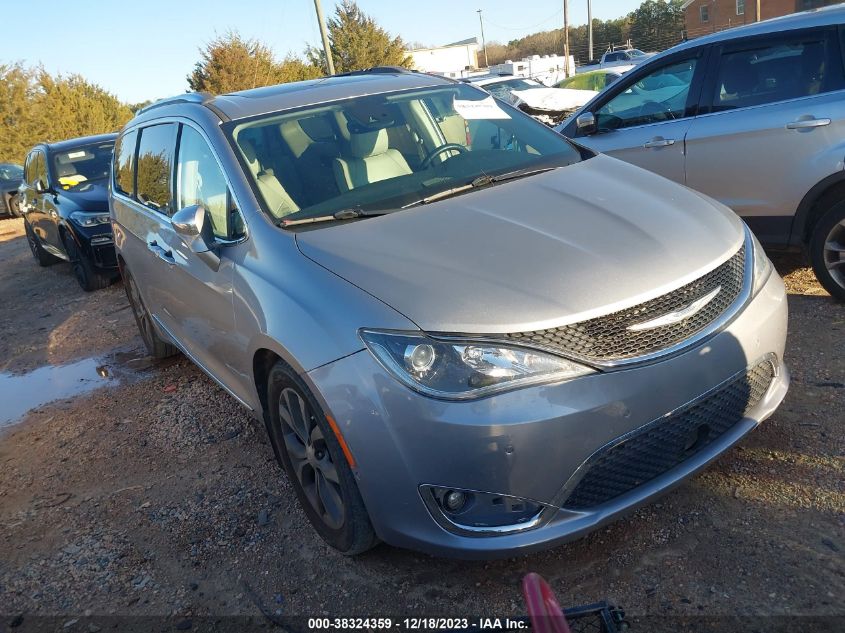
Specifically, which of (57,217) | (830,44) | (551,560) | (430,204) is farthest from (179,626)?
(57,217)

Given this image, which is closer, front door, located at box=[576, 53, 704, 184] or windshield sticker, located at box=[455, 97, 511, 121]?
windshield sticker, located at box=[455, 97, 511, 121]

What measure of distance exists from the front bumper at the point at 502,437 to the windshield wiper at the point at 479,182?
1053mm

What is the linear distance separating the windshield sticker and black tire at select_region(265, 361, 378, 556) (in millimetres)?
1944

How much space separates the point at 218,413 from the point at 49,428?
1303 millimetres

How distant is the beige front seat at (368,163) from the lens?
3.40 metres

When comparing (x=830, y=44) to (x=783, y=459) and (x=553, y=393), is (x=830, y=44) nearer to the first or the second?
(x=783, y=459)

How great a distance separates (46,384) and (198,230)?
11.3 feet

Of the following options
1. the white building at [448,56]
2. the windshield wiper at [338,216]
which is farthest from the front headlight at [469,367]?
the white building at [448,56]

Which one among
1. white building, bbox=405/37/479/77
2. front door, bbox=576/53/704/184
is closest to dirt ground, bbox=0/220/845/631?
front door, bbox=576/53/704/184

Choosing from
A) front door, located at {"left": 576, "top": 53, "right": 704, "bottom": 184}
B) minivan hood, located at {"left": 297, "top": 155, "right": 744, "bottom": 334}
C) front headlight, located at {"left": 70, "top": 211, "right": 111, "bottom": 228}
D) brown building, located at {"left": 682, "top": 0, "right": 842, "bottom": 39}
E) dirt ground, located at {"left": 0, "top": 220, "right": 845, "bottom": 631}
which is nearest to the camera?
minivan hood, located at {"left": 297, "top": 155, "right": 744, "bottom": 334}

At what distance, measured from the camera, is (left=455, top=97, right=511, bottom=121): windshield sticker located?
4.04 metres

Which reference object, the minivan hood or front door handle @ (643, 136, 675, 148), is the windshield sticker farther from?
front door handle @ (643, 136, 675, 148)

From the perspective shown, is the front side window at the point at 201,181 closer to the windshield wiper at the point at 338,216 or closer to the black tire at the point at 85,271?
the windshield wiper at the point at 338,216

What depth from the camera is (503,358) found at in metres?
2.29
